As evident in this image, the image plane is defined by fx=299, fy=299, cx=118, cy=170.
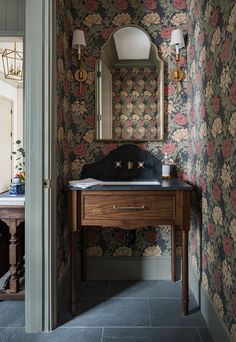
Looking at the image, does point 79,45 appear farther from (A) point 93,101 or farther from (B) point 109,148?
(B) point 109,148

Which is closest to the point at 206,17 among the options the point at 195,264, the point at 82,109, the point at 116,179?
the point at 82,109

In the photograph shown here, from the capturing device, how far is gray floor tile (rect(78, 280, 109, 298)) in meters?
2.30

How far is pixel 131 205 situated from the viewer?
6.38ft

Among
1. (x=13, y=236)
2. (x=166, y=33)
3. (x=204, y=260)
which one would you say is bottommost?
(x=204, y=260)

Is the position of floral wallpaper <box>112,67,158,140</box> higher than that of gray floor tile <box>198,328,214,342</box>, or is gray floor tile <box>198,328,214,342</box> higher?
floral wallpaper <box>112,67,158,140</box>

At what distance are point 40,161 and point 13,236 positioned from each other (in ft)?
2.38

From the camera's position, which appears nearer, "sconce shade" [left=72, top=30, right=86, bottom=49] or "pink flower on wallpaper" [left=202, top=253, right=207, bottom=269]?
"pink flower on wallpaper" [left=202, top=253, right=207, bottom=269]

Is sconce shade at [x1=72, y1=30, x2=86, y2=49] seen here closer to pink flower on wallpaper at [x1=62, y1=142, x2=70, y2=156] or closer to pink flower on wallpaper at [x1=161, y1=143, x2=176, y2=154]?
pink flower on wallpaper at [x1=62, y1=142, x2=70, y2=156]

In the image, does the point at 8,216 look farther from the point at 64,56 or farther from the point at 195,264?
the point at 195,264

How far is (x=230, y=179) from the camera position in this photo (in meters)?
1.47

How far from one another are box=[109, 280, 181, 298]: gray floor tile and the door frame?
68 cm

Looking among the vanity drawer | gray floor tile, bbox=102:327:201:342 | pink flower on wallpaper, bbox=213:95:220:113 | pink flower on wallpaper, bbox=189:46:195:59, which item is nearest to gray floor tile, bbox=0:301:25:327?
gray floor tile, bbox=102:327:201:342

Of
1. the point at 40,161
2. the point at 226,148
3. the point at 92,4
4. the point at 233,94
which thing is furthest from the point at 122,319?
the point at 92,4

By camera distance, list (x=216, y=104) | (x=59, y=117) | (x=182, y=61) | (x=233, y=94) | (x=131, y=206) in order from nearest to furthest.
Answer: (x=233, y=94) < (x=216, y=104) < (x=131, y=206) < (x=59, y=117) < (x=182, y=61)
